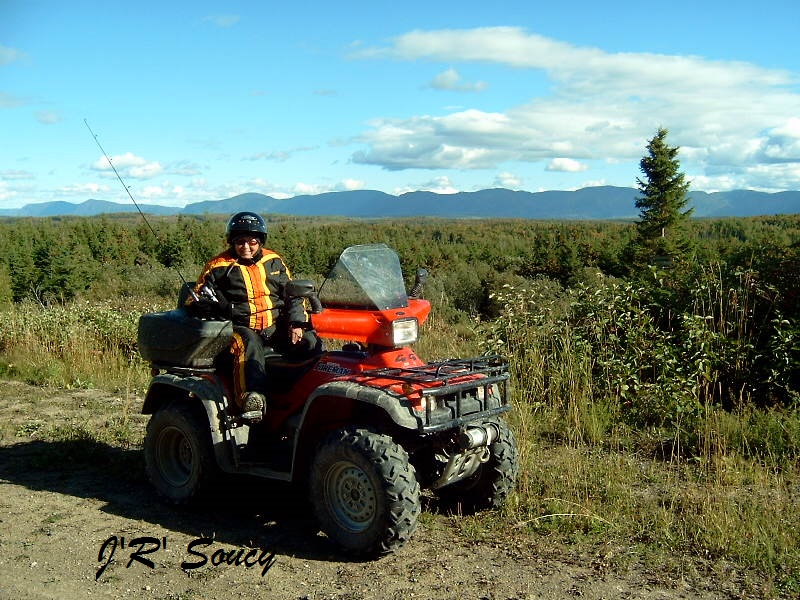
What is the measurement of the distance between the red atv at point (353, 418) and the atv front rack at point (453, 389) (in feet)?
0.04

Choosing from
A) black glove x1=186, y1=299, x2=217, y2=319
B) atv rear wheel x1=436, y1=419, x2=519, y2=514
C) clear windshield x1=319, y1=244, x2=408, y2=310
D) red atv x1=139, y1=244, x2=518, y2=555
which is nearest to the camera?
red atv x1=139, y1=244, x2=518, y2=555

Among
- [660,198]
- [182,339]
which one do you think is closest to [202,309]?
[182,339]

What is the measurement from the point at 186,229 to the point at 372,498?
45.3 m

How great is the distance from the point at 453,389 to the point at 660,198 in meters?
36.0

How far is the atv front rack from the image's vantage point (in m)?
4.78

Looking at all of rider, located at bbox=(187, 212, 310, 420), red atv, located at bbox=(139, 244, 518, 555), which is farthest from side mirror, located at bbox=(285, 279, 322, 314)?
rider, located at bbox=(187, 212, 310, 420)

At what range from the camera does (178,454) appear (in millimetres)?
6301

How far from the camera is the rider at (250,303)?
5676 mm

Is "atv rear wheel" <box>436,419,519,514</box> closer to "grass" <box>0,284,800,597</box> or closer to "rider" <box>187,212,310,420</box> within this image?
"grass" <box>0,284,800,597</box>

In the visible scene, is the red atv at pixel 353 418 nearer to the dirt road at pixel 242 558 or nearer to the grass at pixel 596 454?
the dirt road at pixel 242 558

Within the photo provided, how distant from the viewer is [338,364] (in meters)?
5.40

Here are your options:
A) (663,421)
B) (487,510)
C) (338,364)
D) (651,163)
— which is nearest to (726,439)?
(663,421)

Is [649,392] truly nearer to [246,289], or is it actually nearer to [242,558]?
[246,289]

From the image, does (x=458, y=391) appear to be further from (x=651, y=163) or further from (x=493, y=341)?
(x=651, y=163)
